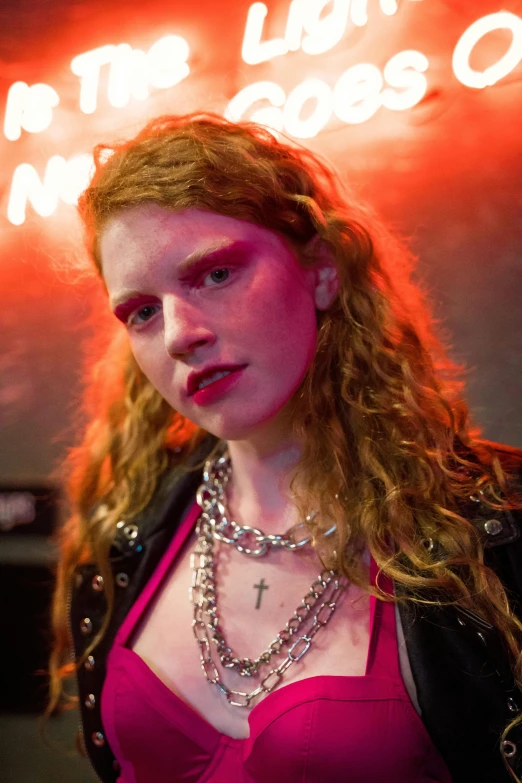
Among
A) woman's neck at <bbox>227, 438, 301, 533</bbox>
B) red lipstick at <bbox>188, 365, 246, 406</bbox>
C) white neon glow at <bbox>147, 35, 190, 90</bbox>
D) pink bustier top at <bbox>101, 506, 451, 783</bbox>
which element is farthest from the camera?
white neon glow at <bbox>147, 35, 190, 90</bbox>

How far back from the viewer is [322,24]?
1384 mm

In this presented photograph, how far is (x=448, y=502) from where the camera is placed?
105 cm

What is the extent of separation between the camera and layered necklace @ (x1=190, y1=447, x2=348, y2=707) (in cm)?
103

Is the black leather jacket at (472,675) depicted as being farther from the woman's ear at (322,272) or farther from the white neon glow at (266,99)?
the white neon glow at (266,99)

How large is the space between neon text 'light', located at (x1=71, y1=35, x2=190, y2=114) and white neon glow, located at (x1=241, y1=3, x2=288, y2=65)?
0.14 metres

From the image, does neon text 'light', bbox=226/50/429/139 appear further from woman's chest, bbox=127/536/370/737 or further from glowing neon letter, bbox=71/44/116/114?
woman's chest, bbox=127/536/370/737

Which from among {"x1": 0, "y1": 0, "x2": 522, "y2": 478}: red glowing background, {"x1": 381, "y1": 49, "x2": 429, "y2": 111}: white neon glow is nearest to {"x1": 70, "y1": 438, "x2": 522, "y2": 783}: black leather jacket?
{"x1": 0, "y1": 0, "x2": 522, "y2": 478}: red glowing background

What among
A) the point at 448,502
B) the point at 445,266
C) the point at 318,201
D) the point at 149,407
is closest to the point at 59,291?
the point at 149,407

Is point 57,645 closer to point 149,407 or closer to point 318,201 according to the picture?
point 149,407

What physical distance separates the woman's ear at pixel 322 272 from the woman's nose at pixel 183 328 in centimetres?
21

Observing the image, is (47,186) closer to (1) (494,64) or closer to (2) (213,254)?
(2) (213,254)

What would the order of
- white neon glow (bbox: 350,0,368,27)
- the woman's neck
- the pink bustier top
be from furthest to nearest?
white neon glow (bbox: 350,0,368,27), the woman's neck, the pink bustier top

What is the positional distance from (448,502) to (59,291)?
108 cm

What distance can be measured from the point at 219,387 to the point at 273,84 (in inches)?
29.9
